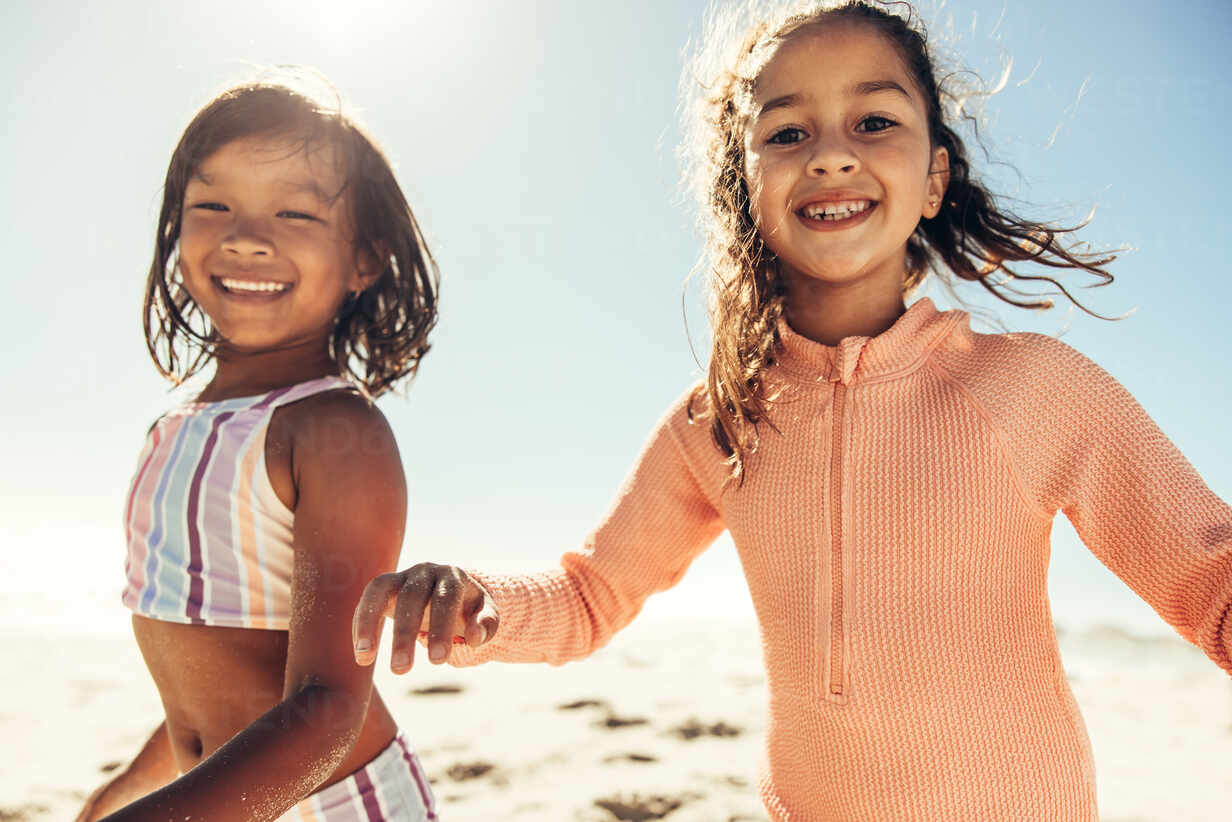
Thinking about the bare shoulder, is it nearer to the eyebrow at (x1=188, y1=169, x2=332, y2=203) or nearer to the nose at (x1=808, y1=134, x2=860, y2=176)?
the eyebrow at (x1=188, y1=169, x2=332, y2=203)

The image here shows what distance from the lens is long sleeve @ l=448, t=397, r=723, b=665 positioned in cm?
189

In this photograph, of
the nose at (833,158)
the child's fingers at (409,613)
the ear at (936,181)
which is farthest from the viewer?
the ear at (936,181)

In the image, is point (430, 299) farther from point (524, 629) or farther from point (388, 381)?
point (524, 629)

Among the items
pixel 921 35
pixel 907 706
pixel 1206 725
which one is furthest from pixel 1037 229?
pixel 1206 725

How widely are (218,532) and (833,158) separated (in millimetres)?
1331

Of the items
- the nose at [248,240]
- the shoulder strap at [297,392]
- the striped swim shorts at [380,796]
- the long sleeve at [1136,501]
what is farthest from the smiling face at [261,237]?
the long sleeve at [1136,501]

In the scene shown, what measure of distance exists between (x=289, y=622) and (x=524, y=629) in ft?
1.55

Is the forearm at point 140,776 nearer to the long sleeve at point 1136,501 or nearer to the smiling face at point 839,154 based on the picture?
the smiling face at point 839,154

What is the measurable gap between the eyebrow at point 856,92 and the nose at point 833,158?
118 millimetres

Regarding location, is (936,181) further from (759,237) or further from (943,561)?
(943,561)

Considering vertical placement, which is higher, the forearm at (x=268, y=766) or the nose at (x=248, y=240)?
the nose at (x=248, y=240)

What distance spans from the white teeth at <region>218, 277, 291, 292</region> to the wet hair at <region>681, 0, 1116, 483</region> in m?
0.91

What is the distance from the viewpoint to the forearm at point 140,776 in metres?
1.86

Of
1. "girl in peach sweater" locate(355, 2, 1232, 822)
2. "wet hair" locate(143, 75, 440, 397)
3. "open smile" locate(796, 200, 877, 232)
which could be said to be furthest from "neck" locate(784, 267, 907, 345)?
"wet hair" locate(143, 75, 440, 397)
